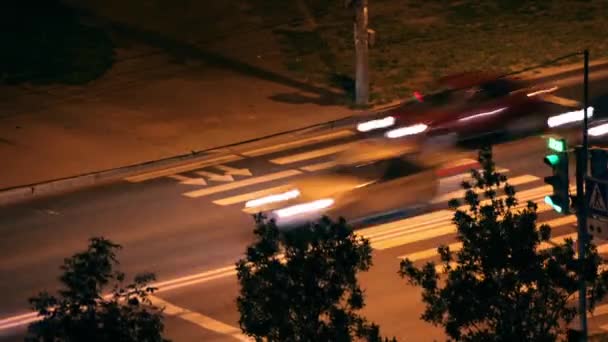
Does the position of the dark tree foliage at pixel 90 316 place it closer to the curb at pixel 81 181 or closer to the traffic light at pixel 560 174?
the traffic light at pixel 560 174

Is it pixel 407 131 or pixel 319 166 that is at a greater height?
pixel 407 131

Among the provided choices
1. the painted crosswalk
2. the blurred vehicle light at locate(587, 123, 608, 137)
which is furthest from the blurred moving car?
the blurred vehicle light at locate(587, 123, 608, 137)

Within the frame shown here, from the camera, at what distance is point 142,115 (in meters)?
26.8

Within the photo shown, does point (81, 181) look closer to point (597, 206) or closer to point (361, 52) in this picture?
point (361, 52)

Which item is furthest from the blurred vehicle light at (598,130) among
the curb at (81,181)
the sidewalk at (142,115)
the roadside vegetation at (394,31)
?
the curb at (81,181)

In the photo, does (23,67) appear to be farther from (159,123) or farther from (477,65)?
(477,65)

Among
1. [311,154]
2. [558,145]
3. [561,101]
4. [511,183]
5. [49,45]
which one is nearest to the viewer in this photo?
[558,145]

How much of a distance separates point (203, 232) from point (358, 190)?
2523 mm

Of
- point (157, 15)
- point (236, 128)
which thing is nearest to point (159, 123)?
point (236, 128)

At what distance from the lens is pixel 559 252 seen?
10.7 meters

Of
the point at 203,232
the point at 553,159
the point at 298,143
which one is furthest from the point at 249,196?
the point at 553,159

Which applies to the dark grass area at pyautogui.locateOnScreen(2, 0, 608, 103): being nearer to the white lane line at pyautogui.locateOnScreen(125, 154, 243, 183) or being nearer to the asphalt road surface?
the white lane line at pyautogui.locateOnScreen(125, 154, 243, 183)

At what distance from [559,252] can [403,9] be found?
24.0 m

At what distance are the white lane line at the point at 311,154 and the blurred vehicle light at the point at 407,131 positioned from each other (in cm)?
94
